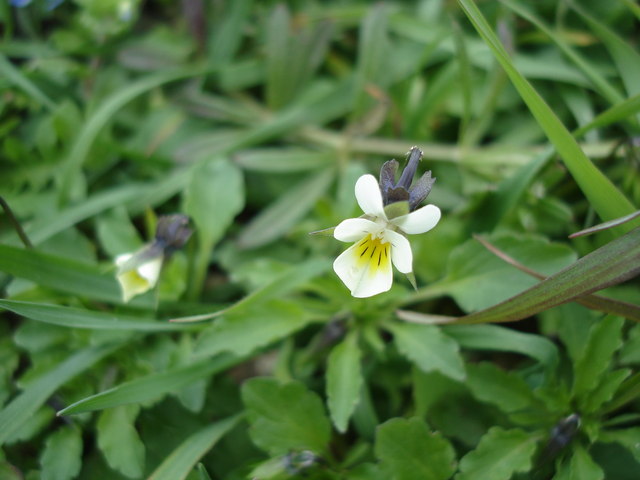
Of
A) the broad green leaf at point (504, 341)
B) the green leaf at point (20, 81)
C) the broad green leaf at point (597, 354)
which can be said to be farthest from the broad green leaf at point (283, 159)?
the broad green leaf at point (597, 354)

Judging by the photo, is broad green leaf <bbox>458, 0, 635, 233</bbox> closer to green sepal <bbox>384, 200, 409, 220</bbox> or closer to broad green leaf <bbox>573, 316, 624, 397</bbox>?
broad green leaf <bbox>573, 316, 624, 397</bbox>

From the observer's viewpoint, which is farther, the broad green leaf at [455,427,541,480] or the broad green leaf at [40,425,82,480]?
the broad green leaf at [40,425,82,480]

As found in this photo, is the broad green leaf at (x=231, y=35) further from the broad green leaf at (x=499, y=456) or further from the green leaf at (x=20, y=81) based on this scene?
the broad green leaf at (x=499, y=456)

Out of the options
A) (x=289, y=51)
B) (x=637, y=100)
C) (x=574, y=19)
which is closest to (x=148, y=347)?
(x=289, y=51)

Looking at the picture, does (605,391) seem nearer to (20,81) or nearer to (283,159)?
(283,159)

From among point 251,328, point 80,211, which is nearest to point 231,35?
point 80,211

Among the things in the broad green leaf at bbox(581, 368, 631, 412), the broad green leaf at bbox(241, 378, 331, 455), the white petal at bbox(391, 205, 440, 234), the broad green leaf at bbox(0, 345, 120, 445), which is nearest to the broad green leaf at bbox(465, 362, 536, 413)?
the broad green leaf at bbox(581, 368, 631, 412)
